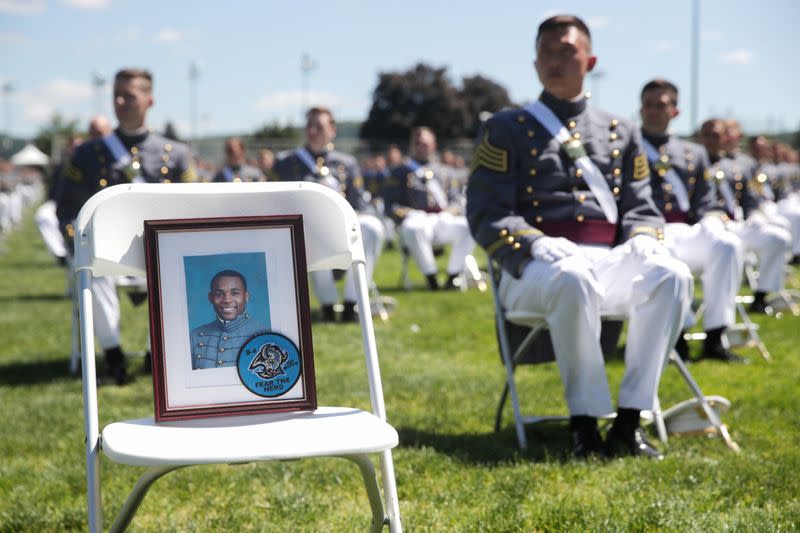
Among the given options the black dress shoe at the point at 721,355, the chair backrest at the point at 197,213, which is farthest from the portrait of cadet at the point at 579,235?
the black dress shoe at the point at 721,355

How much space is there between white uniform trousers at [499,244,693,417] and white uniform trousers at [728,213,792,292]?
18.1 feet

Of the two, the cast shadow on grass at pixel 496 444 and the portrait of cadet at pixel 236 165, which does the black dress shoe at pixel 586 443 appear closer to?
the cast shadow on grass at pixel 496 444

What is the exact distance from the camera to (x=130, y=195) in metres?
2.80

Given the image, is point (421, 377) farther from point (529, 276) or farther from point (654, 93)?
point (654, 93)

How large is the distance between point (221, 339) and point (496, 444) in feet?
6.71

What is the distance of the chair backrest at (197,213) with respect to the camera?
275 cm

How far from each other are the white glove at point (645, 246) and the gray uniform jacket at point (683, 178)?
2.66 metres

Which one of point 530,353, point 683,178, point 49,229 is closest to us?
point 530,353

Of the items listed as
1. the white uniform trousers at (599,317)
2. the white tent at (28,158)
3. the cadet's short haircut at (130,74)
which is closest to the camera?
the white uniform trousers at (599,317)

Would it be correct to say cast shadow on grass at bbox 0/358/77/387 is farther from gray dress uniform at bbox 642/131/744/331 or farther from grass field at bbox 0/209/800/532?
gray dress uniform at bbox 642/131/744/331

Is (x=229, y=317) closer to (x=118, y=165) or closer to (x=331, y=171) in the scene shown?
(x=118, y=165)

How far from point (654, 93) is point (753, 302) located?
3763 millimetres

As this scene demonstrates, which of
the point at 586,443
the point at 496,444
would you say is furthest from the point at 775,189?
the point at 586,443

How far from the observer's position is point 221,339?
272cm
